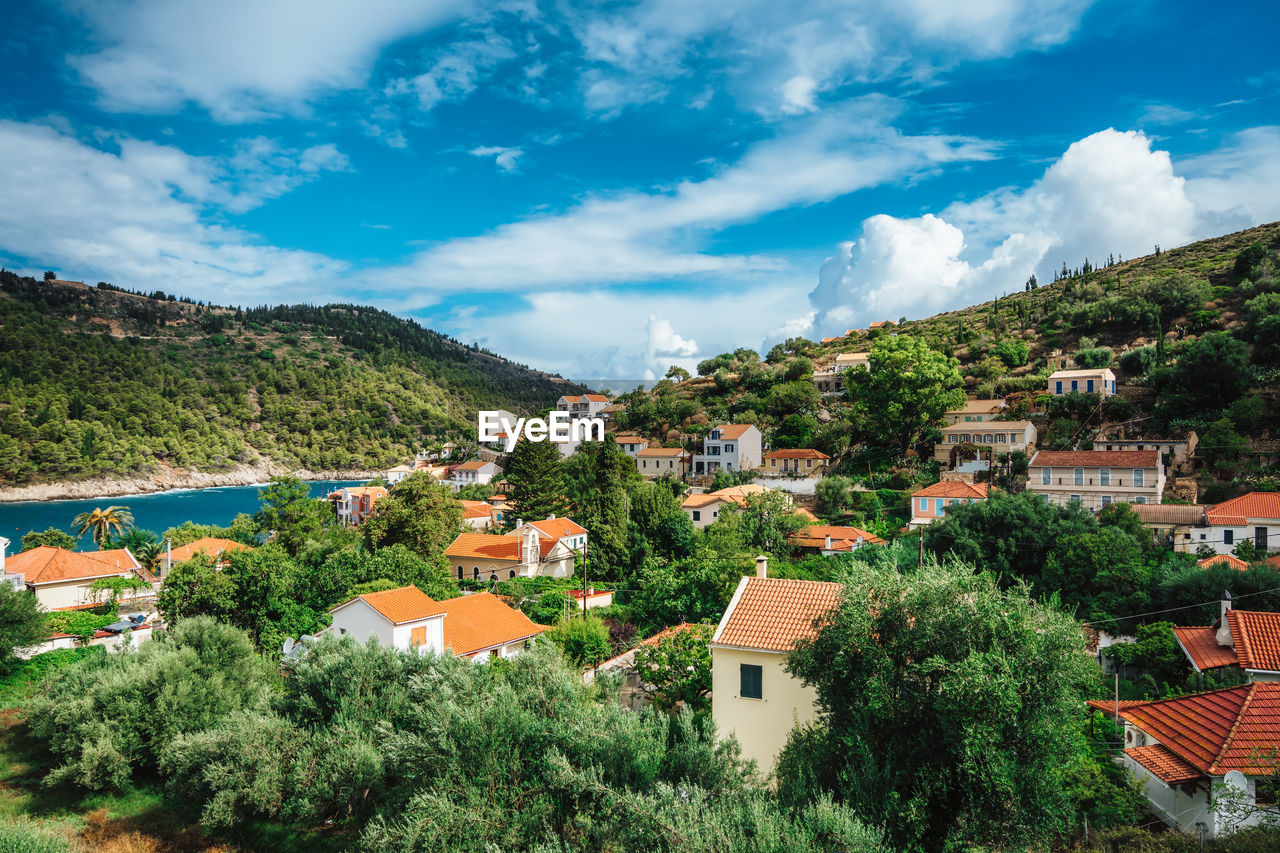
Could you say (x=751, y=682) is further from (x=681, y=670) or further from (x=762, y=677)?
(x=681, y=670)

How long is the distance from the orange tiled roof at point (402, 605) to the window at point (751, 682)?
1496 cm

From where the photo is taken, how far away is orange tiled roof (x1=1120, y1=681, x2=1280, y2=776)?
11.2 meters

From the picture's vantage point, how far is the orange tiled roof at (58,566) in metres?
36.4

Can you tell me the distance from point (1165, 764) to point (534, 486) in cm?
4223

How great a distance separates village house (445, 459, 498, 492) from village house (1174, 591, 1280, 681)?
74.3 m

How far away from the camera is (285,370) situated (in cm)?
17175

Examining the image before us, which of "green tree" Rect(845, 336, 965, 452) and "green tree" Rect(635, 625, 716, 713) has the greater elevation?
"green tree" Rect(845, 336, 965, 452)

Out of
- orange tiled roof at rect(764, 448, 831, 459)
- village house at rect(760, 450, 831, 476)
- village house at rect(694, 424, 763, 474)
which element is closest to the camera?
village house at rect(760, 450, 831, 476)

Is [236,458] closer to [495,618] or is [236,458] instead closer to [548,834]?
[495,618]

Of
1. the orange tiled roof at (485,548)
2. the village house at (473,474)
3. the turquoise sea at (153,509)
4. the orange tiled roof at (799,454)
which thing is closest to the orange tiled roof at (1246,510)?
the orange tiled roof at (799,454)

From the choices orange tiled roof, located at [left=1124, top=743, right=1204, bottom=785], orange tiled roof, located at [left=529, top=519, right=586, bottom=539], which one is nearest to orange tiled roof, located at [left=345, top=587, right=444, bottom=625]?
orange tiled roof, located at [left=529, top=519, right=586, bottom=539]

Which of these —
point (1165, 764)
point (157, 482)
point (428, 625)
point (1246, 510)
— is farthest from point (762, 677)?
point (157, 482)

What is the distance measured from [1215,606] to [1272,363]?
115 ft

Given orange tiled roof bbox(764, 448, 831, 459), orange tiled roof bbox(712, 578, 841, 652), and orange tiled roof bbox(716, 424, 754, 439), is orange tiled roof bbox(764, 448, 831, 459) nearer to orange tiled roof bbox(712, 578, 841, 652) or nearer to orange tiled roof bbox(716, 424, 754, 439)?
orange tiled roof bbox(716, 424, 754, 439)
